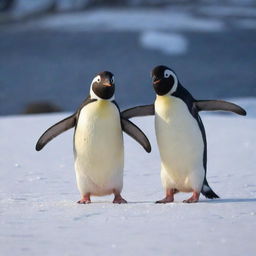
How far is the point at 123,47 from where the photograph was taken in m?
20.9

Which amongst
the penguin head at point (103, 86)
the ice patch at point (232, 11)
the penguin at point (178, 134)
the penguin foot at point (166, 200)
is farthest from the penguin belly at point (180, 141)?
the ice patch at point (232, 11)

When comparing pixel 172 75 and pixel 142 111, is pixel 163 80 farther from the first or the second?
pixel 142 111

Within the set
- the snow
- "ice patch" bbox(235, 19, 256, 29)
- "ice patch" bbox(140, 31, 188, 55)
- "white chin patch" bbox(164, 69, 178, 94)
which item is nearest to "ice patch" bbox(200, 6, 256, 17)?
"ice patch" bbox(235, 19, 256, 29)

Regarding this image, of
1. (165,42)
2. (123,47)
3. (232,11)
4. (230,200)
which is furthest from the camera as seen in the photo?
(232,11)

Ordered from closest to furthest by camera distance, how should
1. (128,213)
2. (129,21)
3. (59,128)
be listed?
(128,213), (59,128), (129,21)

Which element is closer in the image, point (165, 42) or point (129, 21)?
point (165, 42)

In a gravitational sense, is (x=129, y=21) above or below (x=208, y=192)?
above

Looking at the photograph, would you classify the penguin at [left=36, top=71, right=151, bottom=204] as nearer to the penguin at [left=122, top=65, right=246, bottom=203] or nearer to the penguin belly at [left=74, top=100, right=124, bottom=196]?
the penguin belly at [left=74, top=100, right=124, bottom=196]

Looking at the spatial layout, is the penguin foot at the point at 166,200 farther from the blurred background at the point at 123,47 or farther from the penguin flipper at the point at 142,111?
the blurred background at the point at 123,47

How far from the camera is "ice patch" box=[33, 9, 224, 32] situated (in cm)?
2109

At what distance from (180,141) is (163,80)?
277 mm

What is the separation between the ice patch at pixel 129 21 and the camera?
69.2 ft


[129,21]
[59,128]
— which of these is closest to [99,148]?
[59,128]

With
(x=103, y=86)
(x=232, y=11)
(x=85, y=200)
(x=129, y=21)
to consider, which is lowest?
(x=85, y=200)
